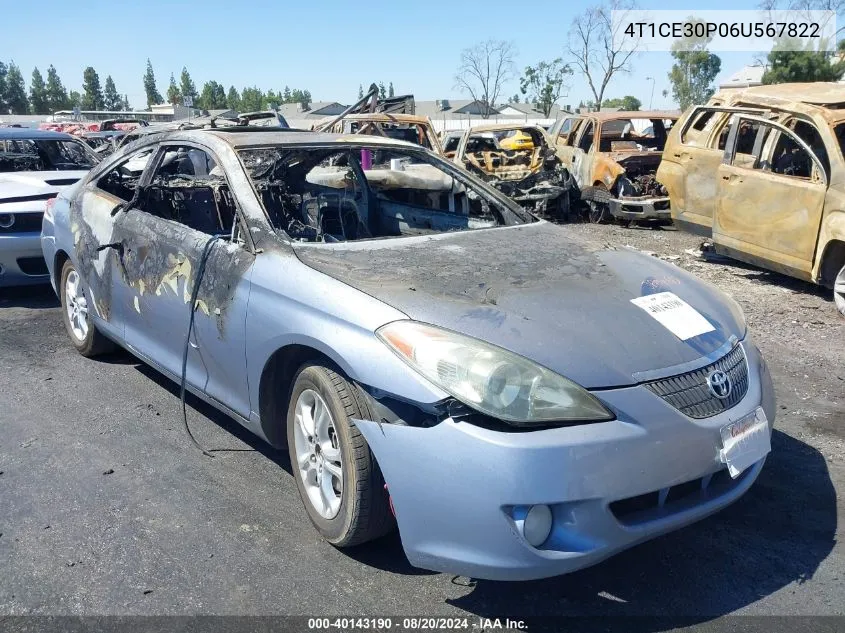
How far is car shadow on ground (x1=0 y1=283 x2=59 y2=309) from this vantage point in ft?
22.7

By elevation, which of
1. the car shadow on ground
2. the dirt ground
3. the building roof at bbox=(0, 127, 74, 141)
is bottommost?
the dirt ground

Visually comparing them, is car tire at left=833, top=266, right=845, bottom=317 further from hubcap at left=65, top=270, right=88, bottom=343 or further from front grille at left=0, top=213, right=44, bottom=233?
front grille at left=0, top=213, right=44, bottom=233

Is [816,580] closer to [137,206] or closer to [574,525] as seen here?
[574,525]

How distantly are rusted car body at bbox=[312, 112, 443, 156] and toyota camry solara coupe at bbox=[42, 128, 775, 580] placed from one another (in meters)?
6.91

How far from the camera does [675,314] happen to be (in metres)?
2.90

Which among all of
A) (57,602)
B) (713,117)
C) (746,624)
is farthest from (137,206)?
(713,117)

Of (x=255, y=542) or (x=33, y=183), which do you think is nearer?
(x=255, y=542)

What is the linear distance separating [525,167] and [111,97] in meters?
125

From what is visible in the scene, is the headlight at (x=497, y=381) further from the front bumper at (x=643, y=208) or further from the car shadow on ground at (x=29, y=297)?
the front bumper at (x=643, y=208)

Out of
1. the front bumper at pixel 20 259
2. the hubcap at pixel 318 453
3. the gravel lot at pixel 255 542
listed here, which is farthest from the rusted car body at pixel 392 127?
the hubcap at pixel 318 453

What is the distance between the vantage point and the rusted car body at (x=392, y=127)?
35.8 ft

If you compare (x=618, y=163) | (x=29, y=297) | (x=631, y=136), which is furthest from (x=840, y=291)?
(x=631, y=136)

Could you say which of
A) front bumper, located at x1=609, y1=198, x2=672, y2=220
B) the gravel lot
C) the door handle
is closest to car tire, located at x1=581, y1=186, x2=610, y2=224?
front bumper, located at x1=609, y1=198, x2=672, y2=220

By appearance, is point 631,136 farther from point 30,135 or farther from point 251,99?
point 251,99
